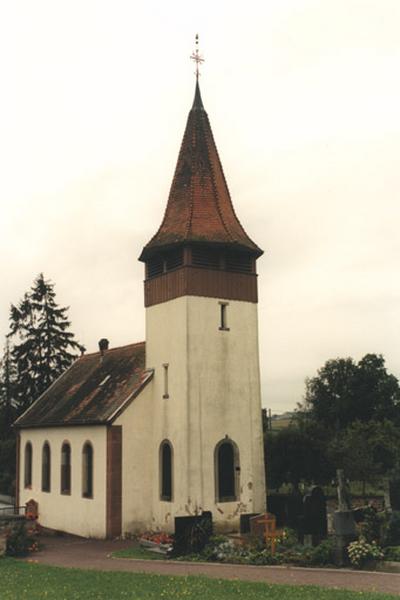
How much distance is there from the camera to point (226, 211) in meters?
30.7

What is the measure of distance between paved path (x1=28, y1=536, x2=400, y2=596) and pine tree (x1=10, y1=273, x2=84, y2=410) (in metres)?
29.8

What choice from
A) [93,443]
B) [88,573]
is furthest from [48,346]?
[88,573]

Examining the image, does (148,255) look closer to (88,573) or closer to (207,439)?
(207,439)

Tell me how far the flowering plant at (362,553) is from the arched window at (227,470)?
9254mm

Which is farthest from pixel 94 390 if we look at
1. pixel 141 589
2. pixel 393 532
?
pixel 141 589

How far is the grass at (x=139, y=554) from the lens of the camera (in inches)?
879

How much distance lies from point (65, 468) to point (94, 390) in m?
3.68

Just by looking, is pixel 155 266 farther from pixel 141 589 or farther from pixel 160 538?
pixel 141 589

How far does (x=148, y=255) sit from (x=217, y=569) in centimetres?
1467

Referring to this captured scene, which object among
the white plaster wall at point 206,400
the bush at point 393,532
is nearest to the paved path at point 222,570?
the bush at point 393,532

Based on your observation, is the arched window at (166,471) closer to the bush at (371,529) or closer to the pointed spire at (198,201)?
the pointed spire at (198,201)

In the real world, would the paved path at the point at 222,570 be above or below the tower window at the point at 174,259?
below

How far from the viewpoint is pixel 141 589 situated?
50.8ft

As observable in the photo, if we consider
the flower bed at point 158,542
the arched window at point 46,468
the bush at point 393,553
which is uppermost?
the arched window at point 46,468
